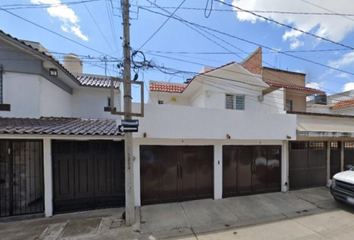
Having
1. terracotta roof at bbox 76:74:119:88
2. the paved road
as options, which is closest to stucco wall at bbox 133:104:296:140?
the paved road

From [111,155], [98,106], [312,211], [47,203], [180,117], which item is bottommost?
[312,211]

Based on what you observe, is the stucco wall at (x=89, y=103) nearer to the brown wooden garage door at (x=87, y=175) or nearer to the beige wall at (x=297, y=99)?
the brown wooden garage door at (x=87, y=175)

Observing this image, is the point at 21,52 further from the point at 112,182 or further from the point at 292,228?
the point at 292,228

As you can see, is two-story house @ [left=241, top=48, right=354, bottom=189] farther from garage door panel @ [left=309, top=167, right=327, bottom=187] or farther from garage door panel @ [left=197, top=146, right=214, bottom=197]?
garage door panel @ [left=197, top=146, right=214, bottom=197]

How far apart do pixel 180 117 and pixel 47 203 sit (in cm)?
502

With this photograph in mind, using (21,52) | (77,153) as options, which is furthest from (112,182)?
(21,52)

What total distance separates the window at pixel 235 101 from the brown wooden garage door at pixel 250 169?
8.86ft

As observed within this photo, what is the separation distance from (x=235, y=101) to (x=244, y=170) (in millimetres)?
3800

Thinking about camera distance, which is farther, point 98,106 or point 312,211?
point 98,106

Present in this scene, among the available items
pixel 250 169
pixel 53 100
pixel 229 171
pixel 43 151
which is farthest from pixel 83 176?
pixel 250 169

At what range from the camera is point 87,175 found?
5801 millimetres

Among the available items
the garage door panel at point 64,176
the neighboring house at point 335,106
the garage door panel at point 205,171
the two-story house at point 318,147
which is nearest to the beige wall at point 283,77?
the two-story house at point 318,147

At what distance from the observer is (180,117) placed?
5.84m

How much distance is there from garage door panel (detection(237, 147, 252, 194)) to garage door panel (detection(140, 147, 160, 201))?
137 inches
